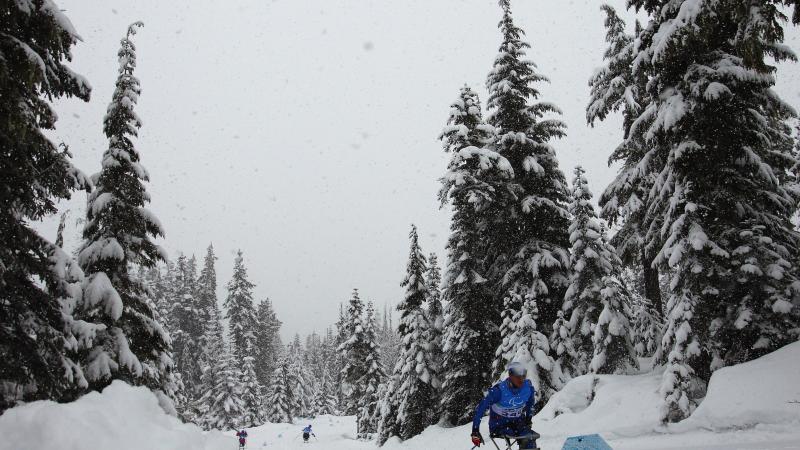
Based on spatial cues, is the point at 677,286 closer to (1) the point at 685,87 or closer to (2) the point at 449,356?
(1) the point at 685,87

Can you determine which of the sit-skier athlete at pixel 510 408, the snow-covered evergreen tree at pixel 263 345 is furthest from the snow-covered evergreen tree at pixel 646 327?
the snow-covered evergreen tree at pixel 263 345

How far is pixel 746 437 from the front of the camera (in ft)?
28.2

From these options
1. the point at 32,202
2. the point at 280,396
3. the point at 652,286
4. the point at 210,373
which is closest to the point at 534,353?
the point at 652,286

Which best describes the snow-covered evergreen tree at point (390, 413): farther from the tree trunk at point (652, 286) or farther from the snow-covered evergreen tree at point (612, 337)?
the tree trunk at point (652, 286)

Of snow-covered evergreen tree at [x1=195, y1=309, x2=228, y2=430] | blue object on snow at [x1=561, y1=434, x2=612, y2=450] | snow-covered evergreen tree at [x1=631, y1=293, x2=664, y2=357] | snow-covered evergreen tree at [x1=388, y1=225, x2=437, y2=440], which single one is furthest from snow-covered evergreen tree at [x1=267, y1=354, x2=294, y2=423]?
blue object on snow at [x1=561, y1=434, x2=612, y2=450]

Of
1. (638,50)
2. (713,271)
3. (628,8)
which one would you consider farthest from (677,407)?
(628,8)

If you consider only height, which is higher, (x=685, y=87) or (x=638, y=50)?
(x=638, y=50)

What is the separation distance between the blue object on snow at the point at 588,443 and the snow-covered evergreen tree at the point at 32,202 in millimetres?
8404

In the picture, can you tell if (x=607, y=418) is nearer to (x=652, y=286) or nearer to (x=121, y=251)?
(x=652, y=286)

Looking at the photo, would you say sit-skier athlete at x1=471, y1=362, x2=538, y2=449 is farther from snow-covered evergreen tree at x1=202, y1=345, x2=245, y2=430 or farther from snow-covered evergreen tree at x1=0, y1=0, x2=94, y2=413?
snow-covered evergreen tree at x1=202, y1=345, x2=245, y2=430

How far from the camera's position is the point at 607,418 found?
481 inches

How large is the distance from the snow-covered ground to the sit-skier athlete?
12.9ft

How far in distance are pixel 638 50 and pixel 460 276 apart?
450 inches

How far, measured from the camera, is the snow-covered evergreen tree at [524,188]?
66.7ft
